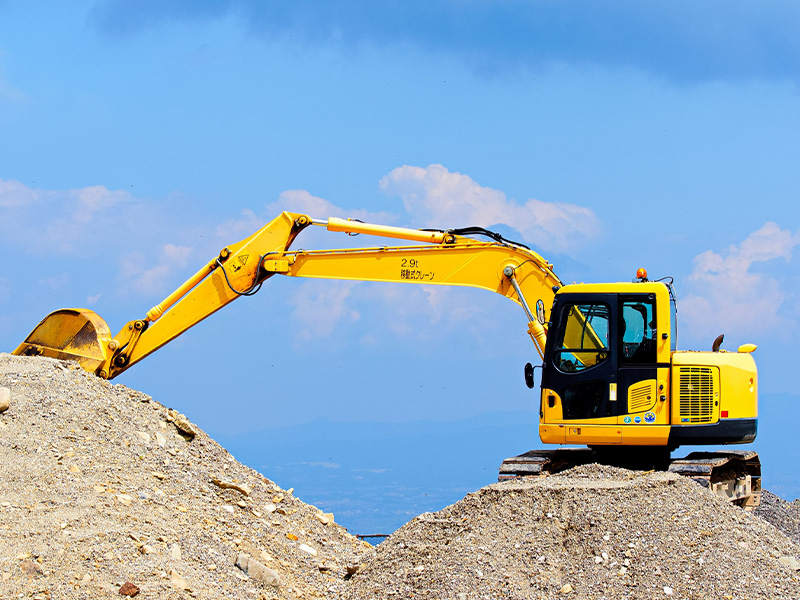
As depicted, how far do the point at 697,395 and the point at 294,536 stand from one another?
214 inches

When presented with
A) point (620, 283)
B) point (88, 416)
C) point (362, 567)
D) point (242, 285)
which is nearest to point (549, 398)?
point (620, 283)

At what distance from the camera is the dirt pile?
9984mm

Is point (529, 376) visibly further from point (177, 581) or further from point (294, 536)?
point (177, 581)

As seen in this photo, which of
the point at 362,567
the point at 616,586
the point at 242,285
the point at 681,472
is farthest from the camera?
the point at 242,285

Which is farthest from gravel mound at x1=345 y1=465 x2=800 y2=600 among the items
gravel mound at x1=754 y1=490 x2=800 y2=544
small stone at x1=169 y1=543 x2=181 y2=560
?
gravel mound at x1=754 y1=490 x2=800 y2=544

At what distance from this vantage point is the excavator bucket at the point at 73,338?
15.0 m

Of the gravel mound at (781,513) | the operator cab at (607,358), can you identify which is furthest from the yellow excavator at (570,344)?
the gravel mound at (781,513)

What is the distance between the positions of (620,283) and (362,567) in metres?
4.83

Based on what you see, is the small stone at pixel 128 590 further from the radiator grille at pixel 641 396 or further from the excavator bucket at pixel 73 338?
the radiator grille at pixel 641 396

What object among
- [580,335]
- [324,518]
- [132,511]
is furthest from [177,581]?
[580,335]

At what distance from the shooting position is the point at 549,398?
12.8 m

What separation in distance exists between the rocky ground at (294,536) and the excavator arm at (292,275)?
4.89 ft

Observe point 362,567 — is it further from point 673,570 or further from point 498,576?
point 673,570

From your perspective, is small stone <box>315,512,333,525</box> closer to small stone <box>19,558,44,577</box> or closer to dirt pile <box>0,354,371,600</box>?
dirt pile <box>0,354,371,600</box>
